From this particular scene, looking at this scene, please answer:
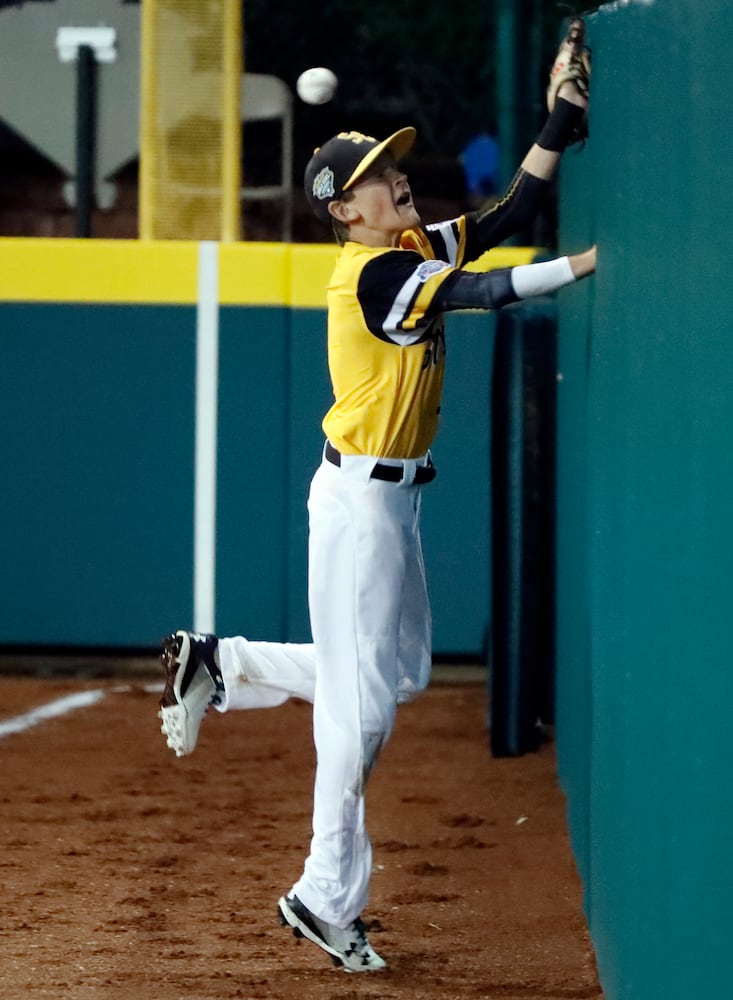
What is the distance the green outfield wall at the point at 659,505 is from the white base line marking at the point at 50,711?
2792 mm

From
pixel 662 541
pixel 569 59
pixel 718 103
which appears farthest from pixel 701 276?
pixel 569 59

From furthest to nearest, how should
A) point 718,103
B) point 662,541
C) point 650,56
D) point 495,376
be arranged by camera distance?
point 495,376 < point 650,56 < point 662,541 < point 718,103

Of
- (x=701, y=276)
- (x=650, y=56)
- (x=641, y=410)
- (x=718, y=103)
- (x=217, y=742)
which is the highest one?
(x=650, y=56)

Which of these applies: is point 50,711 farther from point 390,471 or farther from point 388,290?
point 388,290

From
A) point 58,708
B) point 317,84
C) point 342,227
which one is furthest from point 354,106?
point 342,227

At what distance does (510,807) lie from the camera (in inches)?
215

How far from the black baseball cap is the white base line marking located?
121 inches

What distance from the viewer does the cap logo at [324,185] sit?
13.1ft

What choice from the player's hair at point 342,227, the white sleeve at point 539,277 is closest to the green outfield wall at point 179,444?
the player's hair at point 342,227

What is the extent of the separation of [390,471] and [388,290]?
45cm

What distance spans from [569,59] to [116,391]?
3.51 m

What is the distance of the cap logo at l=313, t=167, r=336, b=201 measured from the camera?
3.99 meters

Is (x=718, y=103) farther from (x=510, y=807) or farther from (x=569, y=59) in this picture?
(x=510, y=807)

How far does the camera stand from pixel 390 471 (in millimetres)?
3988
